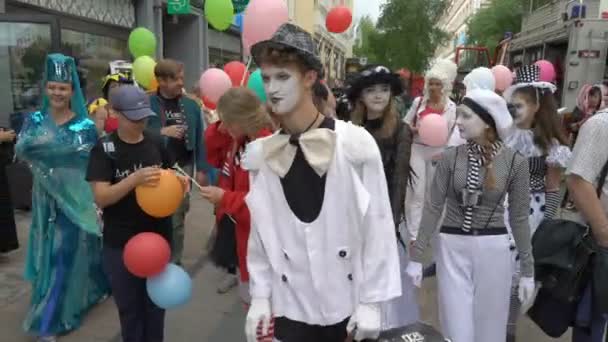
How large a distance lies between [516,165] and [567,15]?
876 cm

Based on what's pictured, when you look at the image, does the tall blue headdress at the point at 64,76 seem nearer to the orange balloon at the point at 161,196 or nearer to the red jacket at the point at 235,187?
the red jacket at the point at 235,187

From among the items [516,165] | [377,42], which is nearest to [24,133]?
[516,165]

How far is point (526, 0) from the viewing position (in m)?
29.7

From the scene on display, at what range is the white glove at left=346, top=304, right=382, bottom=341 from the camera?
1.86m

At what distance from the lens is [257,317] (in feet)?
6.48

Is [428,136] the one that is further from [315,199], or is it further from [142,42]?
[142,42]

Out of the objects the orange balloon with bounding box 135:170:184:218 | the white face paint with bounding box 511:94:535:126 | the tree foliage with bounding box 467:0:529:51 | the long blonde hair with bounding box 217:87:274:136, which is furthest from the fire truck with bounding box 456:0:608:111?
the tree foliage with bounding box 467:0:529:51

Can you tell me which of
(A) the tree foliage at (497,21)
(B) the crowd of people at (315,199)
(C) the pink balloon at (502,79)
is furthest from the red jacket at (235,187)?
(A) the tree foliage at (497,21)

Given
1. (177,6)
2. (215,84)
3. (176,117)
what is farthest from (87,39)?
(215,84)

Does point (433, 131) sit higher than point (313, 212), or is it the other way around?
point (433, 131)

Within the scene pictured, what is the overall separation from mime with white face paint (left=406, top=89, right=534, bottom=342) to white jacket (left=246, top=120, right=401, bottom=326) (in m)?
1.12

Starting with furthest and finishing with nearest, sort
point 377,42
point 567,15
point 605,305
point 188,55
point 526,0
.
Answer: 1. point 377,42
2. point 526,0
3. point 188,55
4. point 567,15
5. point 605,305

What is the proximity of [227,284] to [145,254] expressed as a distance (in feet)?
7.74

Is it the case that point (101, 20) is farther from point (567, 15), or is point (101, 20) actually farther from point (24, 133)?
point (567, 15)
